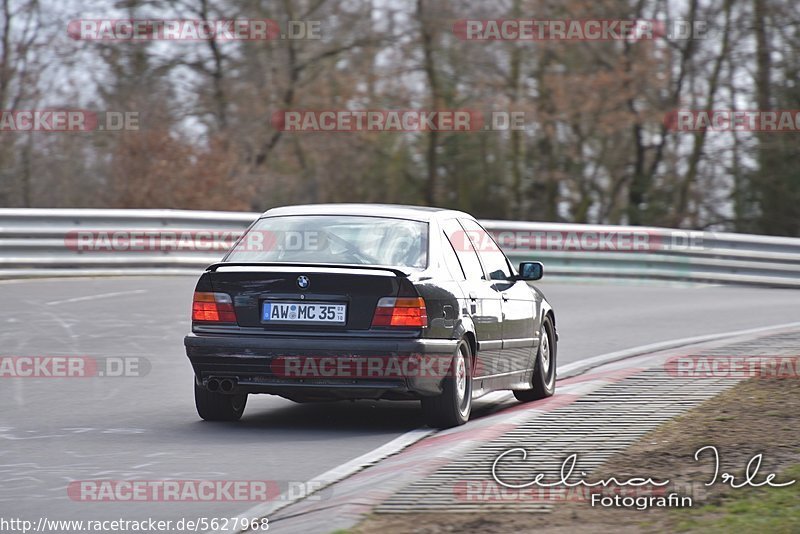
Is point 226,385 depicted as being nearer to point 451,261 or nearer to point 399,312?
point 399,312

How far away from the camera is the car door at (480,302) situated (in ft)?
32.9

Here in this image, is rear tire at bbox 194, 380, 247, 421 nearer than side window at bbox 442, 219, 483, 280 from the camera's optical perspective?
Yes

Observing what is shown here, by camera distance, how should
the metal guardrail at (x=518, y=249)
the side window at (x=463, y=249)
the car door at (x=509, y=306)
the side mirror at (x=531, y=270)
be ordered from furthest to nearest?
the metal guardrail at (x=518, y=249) → the side mirror at (x=531, y=270) → the car door at (x=509, y=306) → the side window at (x=463, y=249)

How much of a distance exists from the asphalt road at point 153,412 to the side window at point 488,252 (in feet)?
3.33

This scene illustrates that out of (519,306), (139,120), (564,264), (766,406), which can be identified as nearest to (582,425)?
(766,406)

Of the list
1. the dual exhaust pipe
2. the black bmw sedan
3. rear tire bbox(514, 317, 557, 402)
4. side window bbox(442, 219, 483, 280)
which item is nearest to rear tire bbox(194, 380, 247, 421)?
the black bmw sedan

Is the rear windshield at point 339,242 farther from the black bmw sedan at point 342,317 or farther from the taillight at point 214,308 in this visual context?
the taillight at point 214,308

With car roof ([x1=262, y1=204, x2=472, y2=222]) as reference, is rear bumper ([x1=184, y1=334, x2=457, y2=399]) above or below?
below

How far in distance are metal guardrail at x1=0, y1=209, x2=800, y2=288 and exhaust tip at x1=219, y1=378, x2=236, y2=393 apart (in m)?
13.1

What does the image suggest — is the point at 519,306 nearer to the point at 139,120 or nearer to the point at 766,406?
the point at 766,406

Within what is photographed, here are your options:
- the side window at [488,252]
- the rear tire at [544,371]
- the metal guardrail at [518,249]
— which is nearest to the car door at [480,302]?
the side window at [488,252]

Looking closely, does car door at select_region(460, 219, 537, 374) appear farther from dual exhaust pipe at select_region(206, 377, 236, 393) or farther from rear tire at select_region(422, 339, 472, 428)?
dual exhaust pipe at select_region(206, 377, 236, 393)

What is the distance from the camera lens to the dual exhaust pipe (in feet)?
31.0

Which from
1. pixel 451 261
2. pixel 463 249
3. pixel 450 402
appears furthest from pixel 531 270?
pixel 450 402
